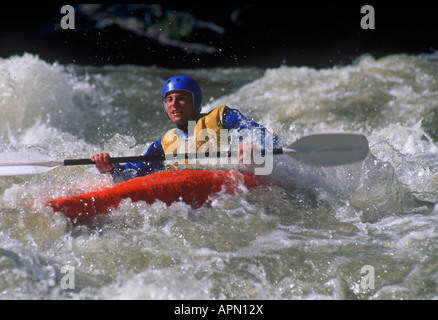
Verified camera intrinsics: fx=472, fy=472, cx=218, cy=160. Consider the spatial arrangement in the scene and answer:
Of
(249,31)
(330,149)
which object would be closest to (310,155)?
(330,149)

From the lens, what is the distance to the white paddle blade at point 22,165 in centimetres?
353

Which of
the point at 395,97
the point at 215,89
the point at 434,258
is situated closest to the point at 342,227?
the point at 434,258

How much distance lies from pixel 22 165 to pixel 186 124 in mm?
1330

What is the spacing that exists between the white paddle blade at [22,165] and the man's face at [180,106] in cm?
101

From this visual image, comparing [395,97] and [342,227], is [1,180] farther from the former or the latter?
[395,97]

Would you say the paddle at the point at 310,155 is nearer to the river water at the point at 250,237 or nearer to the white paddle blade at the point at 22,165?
the white paddle blade at the point at 22,165

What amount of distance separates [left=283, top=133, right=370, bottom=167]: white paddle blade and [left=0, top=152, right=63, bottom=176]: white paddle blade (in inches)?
70.3

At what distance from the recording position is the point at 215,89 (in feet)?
26.5

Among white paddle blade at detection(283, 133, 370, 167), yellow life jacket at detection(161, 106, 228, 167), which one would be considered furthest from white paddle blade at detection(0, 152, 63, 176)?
white paddle blade at detection(283, 133, 370, 167)

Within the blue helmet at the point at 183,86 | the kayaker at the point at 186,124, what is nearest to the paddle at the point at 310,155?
the kayaker at the point at 186,124

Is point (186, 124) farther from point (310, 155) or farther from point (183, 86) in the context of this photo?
point (310, 155)

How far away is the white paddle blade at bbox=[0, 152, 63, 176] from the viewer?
11.6 ft

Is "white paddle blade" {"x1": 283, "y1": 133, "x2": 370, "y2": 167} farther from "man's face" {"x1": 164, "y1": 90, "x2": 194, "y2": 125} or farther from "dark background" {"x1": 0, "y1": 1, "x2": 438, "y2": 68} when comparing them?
"dark background" {"x1": 0, "y1": 1, "x2": 438, "y2": 68}
